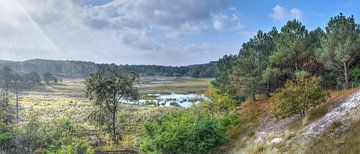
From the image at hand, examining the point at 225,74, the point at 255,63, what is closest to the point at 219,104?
the point at 255,63

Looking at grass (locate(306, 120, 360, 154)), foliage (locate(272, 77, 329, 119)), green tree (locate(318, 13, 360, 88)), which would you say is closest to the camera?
grass (locate(306, 120, 360, 154))

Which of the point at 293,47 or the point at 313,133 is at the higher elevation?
the point at 293,47

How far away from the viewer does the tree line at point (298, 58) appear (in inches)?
1836

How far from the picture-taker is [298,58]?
5450 cm

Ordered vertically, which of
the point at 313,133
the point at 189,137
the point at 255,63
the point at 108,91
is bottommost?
the point at 189,137

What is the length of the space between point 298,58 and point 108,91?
29069mm

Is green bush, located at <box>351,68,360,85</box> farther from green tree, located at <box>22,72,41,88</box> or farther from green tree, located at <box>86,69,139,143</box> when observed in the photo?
green tree, located at <box>22,72,41,88</box>

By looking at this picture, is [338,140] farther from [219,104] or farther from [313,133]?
[219,104]

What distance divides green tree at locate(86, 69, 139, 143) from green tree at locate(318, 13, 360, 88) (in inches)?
1136

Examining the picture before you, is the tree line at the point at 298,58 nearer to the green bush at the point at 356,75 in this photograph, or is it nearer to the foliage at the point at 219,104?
the green bush at the point at 356,75

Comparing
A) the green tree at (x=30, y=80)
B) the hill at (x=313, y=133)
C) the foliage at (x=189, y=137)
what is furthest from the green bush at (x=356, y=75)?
the green tree at (x=30, y=80)

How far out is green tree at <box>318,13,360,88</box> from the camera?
45.2 metres

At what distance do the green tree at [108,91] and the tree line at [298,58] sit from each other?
57.6 feet

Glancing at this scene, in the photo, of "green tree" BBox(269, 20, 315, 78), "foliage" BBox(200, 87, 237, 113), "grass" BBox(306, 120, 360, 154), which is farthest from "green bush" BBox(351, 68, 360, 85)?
"grass" BBox(306, 120, 360, 154)
